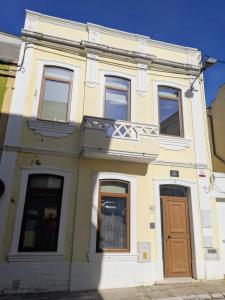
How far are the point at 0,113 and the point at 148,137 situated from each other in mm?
4513

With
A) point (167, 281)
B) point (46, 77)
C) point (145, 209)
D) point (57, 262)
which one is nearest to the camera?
point (57, 262)

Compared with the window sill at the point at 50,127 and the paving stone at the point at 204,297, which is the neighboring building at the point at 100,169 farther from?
the paving stone at the point at 204,297

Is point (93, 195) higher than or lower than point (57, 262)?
higher

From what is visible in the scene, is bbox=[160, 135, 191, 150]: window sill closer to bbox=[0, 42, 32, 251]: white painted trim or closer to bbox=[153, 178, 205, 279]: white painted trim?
bbox=[153, 178, 205, 279]: white painted trim

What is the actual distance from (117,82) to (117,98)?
0.63 m

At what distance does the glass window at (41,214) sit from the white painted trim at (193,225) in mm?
2969

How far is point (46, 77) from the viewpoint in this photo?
26.5 ft

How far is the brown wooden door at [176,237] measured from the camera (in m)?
7.36

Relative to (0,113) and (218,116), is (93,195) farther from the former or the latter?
(218,116)

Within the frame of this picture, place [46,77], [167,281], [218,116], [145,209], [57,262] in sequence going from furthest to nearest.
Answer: [218,116] < [46,77] < [145,209] < [167,281] < [57,262]

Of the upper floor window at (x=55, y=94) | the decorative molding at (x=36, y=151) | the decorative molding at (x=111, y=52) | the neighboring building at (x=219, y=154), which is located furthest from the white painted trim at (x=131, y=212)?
the decorative molding at (x=111, y=52)

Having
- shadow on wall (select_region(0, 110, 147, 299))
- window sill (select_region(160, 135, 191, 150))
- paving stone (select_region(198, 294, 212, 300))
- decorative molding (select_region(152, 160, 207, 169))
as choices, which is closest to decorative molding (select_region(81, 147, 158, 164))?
shadow on wall (select_region(0, 110, 147, 299))

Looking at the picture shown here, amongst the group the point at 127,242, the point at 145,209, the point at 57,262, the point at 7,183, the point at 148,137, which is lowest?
the point at 57,262

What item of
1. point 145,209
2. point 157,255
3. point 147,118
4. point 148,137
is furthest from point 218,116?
point 157,255
